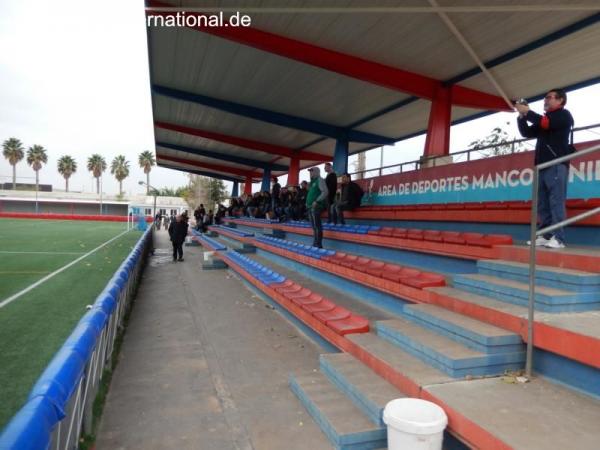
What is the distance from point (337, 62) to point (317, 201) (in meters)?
3.42

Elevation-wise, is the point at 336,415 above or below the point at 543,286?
below

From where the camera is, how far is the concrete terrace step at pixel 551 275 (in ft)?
10.5

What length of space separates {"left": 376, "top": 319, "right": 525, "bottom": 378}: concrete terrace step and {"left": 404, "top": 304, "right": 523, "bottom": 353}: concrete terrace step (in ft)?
0.14

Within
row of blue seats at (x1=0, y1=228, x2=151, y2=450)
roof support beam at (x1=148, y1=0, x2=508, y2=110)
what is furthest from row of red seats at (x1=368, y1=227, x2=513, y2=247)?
roof support beam at (x1=148, y1=0, x2=508, y2=110)

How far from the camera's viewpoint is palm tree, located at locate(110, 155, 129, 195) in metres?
94.8

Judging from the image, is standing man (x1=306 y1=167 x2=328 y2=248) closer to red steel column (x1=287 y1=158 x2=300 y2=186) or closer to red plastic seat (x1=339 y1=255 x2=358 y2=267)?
red plastic seat (x1=339 y1=255 x2=358 y2=267)

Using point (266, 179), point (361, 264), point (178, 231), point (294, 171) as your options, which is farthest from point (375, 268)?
point (266, 179)

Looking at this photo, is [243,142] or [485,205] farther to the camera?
[243,142]

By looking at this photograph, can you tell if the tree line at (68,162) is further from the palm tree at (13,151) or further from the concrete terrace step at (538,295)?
the concrete terrace step at (538,295)

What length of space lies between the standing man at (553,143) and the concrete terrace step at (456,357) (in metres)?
1.60

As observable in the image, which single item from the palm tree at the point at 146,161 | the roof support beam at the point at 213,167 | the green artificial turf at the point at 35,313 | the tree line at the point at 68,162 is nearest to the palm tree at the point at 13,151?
the tree line at the point at 68,162

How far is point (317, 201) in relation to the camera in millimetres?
8461

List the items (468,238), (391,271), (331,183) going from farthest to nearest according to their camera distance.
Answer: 1. (331,183)
2. (391,271)
3. (468,238)

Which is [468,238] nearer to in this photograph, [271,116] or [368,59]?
[368,59]
